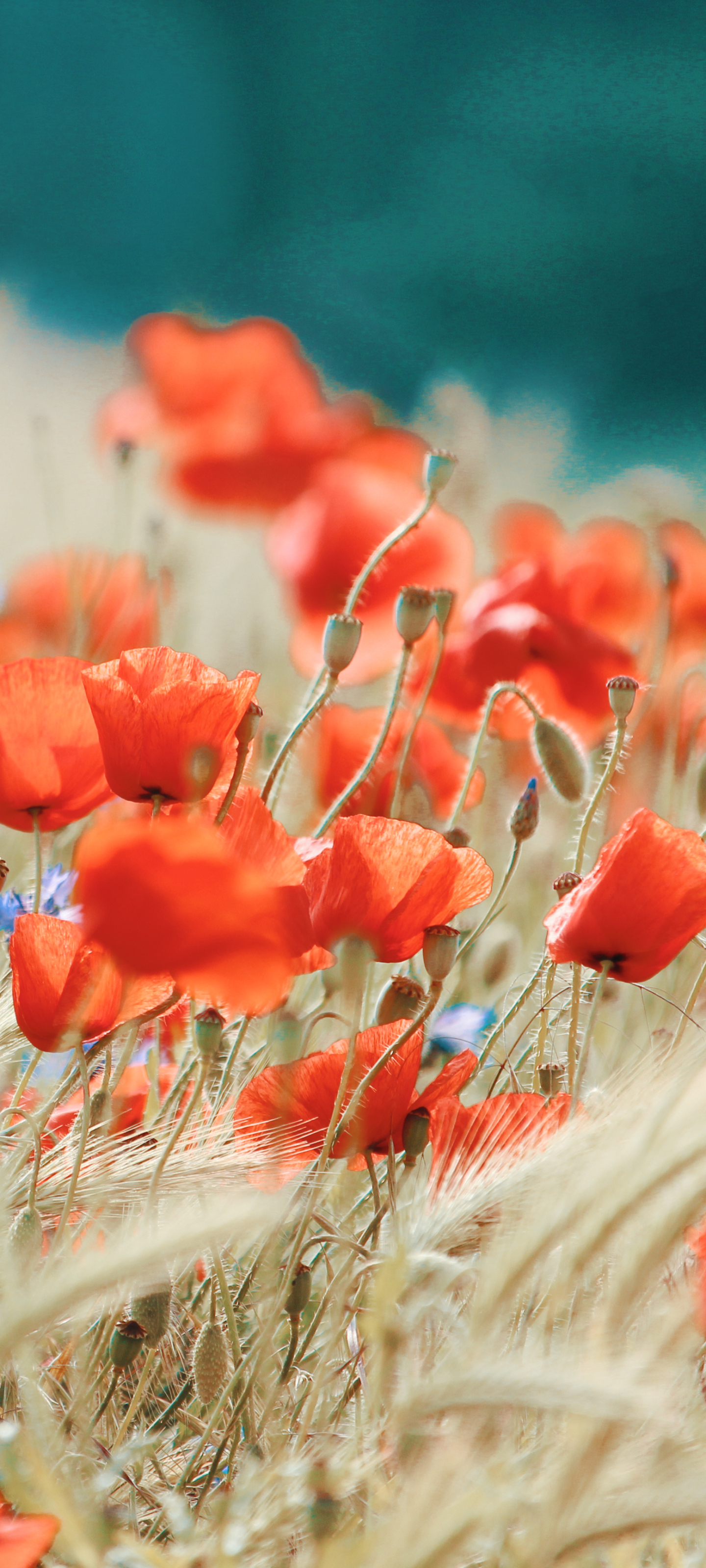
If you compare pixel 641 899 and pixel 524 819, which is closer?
pixel 641 899

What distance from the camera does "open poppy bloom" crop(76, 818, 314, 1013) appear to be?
26 cm

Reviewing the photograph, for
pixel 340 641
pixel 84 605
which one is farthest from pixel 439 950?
pixel 84 605

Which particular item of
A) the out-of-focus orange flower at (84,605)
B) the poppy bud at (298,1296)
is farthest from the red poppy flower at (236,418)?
the poppy bud at (298,1296)

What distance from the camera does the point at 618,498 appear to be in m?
1.55

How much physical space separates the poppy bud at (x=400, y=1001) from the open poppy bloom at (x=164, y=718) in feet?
0.30

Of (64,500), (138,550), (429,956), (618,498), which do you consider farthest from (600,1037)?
(618,498)

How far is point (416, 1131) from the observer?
1.36 feet

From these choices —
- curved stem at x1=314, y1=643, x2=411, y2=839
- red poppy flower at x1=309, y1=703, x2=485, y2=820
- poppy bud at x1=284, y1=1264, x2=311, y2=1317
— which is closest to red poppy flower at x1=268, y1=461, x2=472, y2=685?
red poppy flower at x1=309, y1=703, x2=485, y2=820

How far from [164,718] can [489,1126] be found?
0.16 meters

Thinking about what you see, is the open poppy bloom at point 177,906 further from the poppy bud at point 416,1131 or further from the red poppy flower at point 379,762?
the red poppy flower at point 379,762

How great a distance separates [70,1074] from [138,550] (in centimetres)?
63

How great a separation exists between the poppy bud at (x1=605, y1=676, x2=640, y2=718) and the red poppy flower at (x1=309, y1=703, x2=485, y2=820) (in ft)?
0.38

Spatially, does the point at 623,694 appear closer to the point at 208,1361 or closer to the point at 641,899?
the point at 641,899

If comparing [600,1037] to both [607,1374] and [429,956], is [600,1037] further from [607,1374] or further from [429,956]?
[607,1374]
